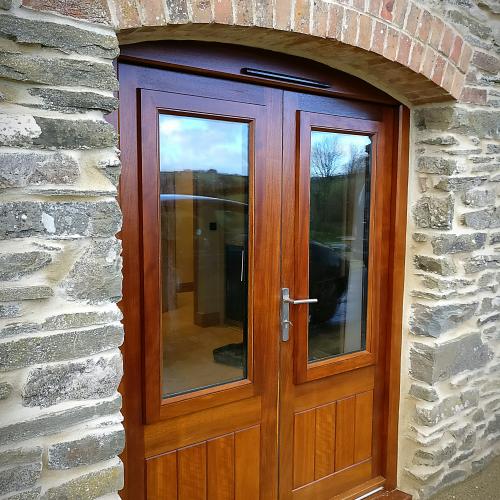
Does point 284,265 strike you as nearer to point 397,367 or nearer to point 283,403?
point 283,403

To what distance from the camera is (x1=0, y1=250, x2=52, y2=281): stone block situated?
1.52 m

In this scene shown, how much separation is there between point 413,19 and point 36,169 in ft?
6.09

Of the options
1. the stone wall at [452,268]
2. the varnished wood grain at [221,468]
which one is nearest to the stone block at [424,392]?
the stone wall at [452,268]

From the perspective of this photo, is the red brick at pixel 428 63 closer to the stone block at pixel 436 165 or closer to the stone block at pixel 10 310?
the stone block at pixel 436 165

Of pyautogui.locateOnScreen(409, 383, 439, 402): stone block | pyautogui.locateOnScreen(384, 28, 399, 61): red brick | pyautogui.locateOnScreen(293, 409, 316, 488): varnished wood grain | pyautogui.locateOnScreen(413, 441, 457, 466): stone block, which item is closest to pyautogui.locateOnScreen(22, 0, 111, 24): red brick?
pyautogui.locateOnScreen(384, 28, 399, 61): red brick

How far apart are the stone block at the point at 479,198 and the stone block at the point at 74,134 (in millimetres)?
2034

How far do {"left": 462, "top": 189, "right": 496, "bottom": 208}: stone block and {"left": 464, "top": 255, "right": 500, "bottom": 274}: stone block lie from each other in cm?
31

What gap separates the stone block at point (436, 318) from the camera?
9.46 ft

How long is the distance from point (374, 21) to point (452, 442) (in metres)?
2.40

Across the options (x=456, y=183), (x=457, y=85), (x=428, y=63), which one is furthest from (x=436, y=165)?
(x=428, y=63)

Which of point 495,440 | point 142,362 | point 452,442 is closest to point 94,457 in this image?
point 142,362

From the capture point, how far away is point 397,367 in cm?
304

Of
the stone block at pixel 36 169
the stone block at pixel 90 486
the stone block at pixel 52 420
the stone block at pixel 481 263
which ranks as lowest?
the stone block at pixel 90 486

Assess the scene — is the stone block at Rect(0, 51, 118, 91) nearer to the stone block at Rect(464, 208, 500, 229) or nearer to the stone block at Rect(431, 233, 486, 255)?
the stone block at Rect(431, 233, 486, 255)
